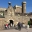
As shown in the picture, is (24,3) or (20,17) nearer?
(20,17)

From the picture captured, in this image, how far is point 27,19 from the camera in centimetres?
3766

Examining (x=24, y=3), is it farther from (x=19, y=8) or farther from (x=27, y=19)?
(x=27, y=19)

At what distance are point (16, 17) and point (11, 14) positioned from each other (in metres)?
1.68

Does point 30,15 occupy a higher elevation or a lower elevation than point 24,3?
lower

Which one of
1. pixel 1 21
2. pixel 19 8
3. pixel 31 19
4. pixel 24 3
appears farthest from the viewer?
pixel 19 8

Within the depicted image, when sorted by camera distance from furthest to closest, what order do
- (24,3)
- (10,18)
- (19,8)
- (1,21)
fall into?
(19,8) → (24,3) → (10,18) → (1,21)

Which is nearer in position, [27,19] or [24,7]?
[27,19]

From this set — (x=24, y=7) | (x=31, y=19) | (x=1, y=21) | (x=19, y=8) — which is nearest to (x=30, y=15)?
(x=31, y=19)

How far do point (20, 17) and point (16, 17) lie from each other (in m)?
1.37

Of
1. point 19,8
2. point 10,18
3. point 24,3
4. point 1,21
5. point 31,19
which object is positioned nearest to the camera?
point 1,21

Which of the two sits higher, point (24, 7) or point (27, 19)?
point (24, 7)

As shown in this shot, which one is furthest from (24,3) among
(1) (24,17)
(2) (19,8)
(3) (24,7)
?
(1) (24,17)

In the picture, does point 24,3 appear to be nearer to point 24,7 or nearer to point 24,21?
point 24,7

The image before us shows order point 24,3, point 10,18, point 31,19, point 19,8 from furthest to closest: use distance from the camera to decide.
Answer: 1. point 19,8
2. point 24,3
3. point 31,19
4. point 10,18
